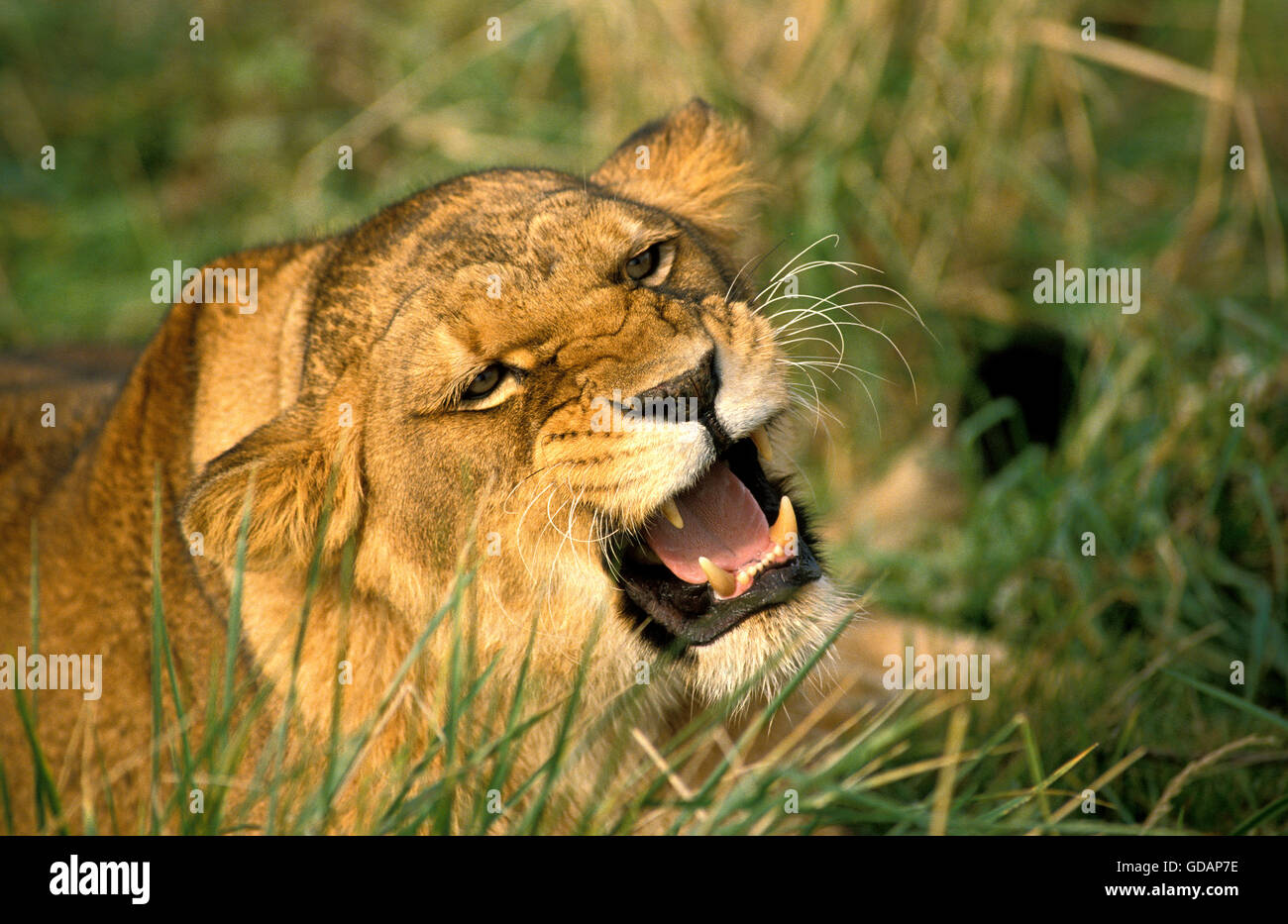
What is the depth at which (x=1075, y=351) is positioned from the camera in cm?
551

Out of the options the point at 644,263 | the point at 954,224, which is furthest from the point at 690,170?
the point at 954,224

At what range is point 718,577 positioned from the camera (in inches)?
112

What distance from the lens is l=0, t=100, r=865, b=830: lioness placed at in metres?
2.80

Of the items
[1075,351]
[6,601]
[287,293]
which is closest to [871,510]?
[1075,351]

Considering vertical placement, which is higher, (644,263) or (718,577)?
(644,263)

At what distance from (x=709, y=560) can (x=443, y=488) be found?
63 centimetres

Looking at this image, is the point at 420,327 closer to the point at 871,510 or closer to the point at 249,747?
the point at 249,747

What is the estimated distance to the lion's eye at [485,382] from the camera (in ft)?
9.37
